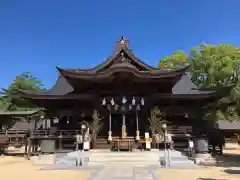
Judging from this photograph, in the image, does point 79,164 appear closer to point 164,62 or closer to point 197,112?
point 197,112

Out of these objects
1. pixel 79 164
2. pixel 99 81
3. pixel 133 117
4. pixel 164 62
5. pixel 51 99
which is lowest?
pixel 79 164

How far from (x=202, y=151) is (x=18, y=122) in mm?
32856

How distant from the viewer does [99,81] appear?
644 inches

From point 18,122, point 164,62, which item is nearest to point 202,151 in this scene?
point 164,62

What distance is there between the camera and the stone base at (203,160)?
1195cm

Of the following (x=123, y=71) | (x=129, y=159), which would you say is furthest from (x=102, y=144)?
(x=123, y=71)

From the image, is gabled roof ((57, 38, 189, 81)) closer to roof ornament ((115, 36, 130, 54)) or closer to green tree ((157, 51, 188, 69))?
roof ornament ((115, 36, 130, 54))

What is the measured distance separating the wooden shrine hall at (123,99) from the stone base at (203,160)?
3.91 m

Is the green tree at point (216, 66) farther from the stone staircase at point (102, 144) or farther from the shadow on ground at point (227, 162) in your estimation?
the stone staircase at point (102, 144)

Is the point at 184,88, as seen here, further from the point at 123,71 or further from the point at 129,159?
the point at 129,159

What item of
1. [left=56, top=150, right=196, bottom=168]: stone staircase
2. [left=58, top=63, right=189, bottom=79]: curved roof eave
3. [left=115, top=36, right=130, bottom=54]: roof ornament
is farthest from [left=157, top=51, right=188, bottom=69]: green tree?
[left=56, top=150, right=196, bottom=168]: stone staircase

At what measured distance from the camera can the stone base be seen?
471 inches

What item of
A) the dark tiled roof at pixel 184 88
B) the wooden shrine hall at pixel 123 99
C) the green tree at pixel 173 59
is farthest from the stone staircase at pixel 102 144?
the green tree at pixel 173 59

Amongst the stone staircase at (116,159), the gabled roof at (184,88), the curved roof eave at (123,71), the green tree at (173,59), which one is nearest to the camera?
the stone staircase at (116,159)
